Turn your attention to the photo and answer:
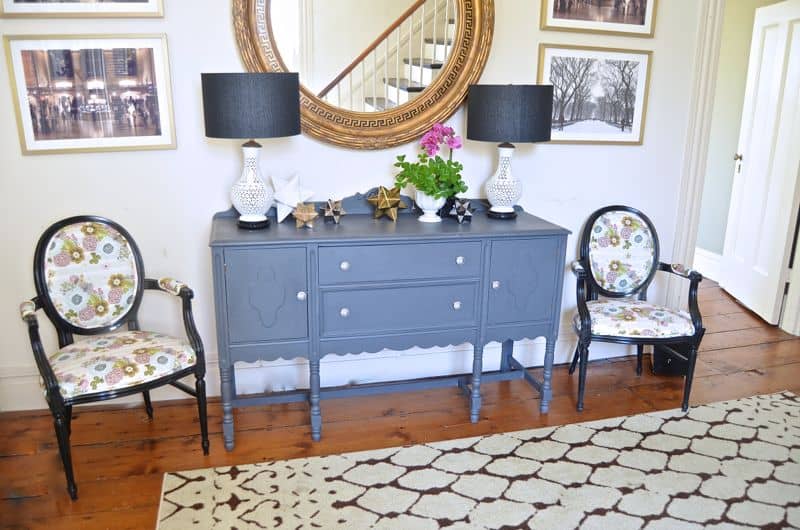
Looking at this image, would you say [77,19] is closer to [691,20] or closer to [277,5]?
[277,5]

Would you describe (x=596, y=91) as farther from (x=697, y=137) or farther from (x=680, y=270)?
(x=680, y=270)

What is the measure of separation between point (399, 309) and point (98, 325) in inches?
50.4

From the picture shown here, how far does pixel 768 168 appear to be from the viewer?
4.25 metres

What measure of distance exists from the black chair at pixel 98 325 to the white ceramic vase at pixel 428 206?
1.08m

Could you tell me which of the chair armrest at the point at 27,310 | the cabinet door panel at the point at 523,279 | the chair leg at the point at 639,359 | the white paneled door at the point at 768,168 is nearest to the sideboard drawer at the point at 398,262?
the cabinet door panel at the point at 523,279

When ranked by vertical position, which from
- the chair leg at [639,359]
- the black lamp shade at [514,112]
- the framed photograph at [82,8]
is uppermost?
the framed photograph at [82,8]

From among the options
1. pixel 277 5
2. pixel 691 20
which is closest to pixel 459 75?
pixel 277 5

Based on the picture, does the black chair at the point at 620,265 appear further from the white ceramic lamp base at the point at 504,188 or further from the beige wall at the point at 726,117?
the beige wall at the point at 726,117

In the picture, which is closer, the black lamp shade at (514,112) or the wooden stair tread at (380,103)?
the black lamp shade at (514,112)

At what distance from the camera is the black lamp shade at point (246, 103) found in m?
2.39

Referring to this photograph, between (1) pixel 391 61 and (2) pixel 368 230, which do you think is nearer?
(2) pixel 368 230

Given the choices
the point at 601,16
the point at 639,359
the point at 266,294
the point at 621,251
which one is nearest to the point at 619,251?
the point at 621,251

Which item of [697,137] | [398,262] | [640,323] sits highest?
[697,137]

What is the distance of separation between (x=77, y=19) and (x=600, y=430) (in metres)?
2.86
